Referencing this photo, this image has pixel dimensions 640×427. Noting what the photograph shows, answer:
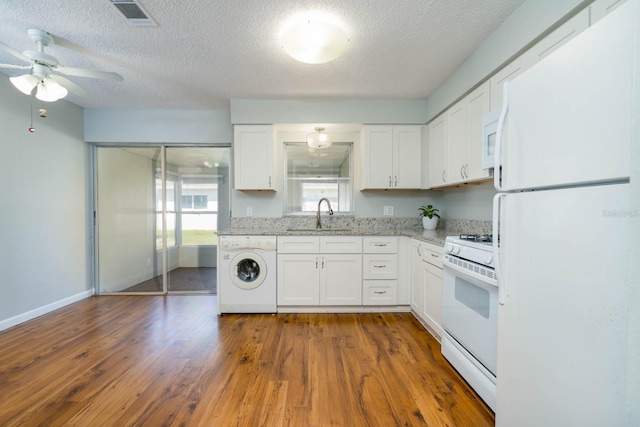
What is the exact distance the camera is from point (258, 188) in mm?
3352

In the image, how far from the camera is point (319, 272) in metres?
3.02

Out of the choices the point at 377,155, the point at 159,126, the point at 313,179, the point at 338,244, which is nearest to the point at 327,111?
the point at 377,155

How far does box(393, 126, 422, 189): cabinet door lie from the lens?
3334 mm

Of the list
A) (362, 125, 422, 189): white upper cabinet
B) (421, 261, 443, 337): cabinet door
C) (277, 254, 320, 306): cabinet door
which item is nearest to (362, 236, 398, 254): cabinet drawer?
(421, 261, 443, 337): cabinet door

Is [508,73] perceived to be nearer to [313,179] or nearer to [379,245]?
[379,245]

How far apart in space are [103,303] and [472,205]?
14.7 feet

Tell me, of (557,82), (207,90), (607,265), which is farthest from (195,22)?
(607,265)

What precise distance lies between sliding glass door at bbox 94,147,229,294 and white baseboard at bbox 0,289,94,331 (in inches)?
10.6

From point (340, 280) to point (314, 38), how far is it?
227 centimetres

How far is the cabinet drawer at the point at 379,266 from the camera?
3029mm

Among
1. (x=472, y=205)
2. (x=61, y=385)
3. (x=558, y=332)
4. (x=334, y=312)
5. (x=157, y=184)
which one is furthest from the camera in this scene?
(x=157, y=184)

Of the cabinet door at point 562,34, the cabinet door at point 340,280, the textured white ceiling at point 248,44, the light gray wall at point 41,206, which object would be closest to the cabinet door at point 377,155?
the textured white ceiling at point 248,44

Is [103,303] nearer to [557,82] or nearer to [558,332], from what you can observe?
[558,332]

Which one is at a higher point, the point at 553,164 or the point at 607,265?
the point at 553,164
